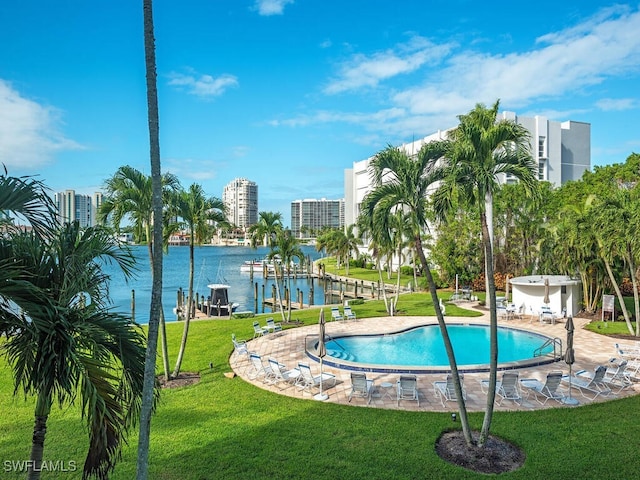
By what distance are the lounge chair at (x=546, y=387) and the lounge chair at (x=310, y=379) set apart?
5.08 m

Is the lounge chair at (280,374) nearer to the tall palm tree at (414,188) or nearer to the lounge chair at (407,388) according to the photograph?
the lounge chair at (407,388)

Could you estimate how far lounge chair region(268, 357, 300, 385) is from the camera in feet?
39.3

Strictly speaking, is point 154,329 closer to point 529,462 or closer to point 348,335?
point 529,462

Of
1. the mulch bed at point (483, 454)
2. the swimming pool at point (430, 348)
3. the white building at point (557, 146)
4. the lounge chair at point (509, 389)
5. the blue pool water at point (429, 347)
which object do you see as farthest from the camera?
the white building at point (557, 146)

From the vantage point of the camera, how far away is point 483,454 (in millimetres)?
7688

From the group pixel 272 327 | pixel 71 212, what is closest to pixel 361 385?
pixel 71 212

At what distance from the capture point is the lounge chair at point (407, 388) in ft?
34.5

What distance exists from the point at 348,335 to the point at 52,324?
15.8 m

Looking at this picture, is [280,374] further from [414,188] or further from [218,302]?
[218,302]

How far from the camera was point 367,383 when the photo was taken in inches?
433

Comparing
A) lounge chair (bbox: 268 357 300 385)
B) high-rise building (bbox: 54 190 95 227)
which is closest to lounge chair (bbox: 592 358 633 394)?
lounge chair (bbox: 268 357 300 385)

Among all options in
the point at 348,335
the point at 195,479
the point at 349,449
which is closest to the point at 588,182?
the point at 348,335

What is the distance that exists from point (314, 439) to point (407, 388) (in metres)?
3.33

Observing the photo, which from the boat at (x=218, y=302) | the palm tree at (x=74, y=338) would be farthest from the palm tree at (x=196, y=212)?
the boat at (x=218, y=302)
